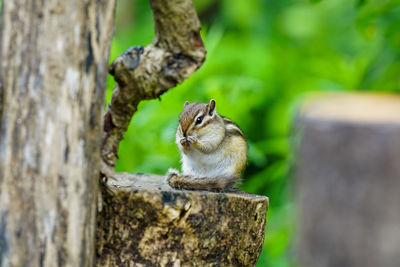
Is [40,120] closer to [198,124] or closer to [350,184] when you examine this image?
[198,124]

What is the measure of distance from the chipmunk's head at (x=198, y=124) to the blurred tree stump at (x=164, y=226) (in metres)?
0.74

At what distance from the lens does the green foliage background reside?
5.30 meters

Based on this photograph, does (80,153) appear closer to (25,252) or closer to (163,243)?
(25,252)

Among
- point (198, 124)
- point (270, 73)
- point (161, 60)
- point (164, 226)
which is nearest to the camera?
point (164, 226)

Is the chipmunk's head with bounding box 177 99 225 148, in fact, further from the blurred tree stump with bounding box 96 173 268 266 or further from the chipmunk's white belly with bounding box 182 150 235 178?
the blurred tree stump with bounding box 96 173 268 266

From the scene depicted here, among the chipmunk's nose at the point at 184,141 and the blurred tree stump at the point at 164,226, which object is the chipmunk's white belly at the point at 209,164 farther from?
the blurred tree stump at the point at 164,226

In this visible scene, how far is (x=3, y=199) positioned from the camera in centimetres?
224

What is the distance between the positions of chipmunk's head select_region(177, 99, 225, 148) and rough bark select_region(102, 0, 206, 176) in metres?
0.48

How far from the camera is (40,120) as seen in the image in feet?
7.36

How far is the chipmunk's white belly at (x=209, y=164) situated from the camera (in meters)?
3.43

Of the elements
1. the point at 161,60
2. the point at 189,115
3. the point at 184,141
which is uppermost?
the point at 161,60

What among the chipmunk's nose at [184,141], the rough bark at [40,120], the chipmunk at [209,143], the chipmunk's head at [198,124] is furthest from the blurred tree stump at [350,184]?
the rough bark at [40,120]

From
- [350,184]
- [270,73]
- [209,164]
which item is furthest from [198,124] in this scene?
[270,73]

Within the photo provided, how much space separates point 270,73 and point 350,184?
4416 millimetres
